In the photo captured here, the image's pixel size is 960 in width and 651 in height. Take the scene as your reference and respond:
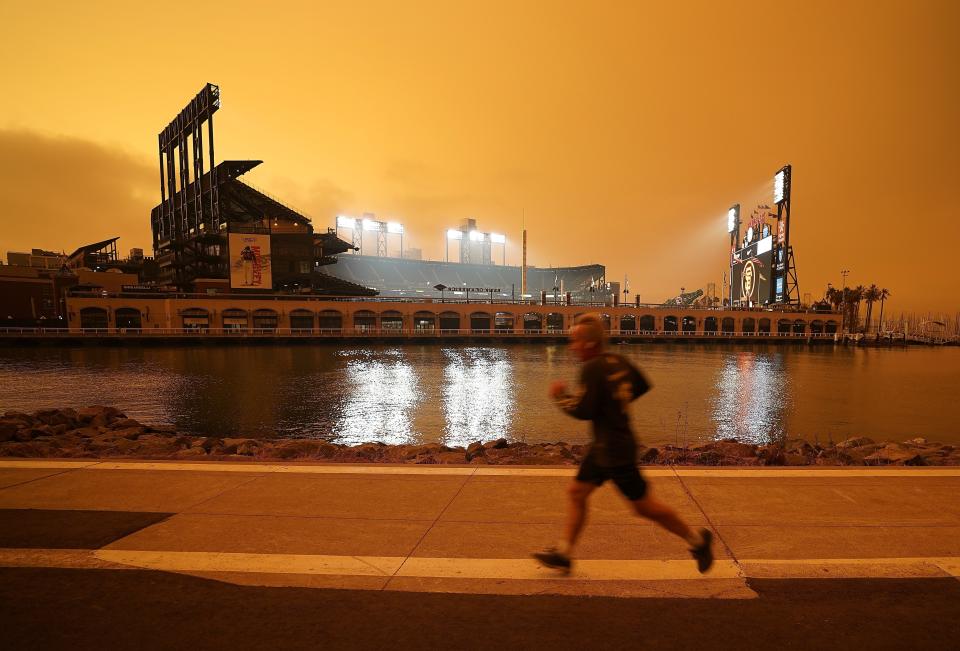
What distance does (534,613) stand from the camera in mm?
3170

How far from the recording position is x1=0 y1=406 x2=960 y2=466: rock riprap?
7660mm

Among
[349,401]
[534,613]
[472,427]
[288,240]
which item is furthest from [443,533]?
[288,240]

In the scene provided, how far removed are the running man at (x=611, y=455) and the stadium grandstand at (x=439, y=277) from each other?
12029cm

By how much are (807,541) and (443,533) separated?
10.9ft

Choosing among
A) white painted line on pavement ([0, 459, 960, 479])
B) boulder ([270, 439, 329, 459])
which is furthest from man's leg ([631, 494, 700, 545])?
boulder ([270, 439, 329, 459])

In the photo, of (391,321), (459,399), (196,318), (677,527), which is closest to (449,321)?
(391,321)

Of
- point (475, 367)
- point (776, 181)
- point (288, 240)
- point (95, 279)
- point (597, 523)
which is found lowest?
point (475, 367)

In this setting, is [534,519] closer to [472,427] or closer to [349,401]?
[472,427]

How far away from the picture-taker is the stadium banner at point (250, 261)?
70.9 metres

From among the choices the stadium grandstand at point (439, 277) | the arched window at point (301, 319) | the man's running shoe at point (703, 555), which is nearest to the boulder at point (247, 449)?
the man's running shoe at point (703, 555)

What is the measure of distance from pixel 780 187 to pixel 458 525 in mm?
97634

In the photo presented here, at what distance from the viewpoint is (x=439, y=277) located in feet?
509

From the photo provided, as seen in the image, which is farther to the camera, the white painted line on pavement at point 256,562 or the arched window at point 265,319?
the arched window at point 265,319

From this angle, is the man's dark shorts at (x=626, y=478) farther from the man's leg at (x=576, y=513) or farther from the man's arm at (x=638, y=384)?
the man's arm at (x=638, y=384)
